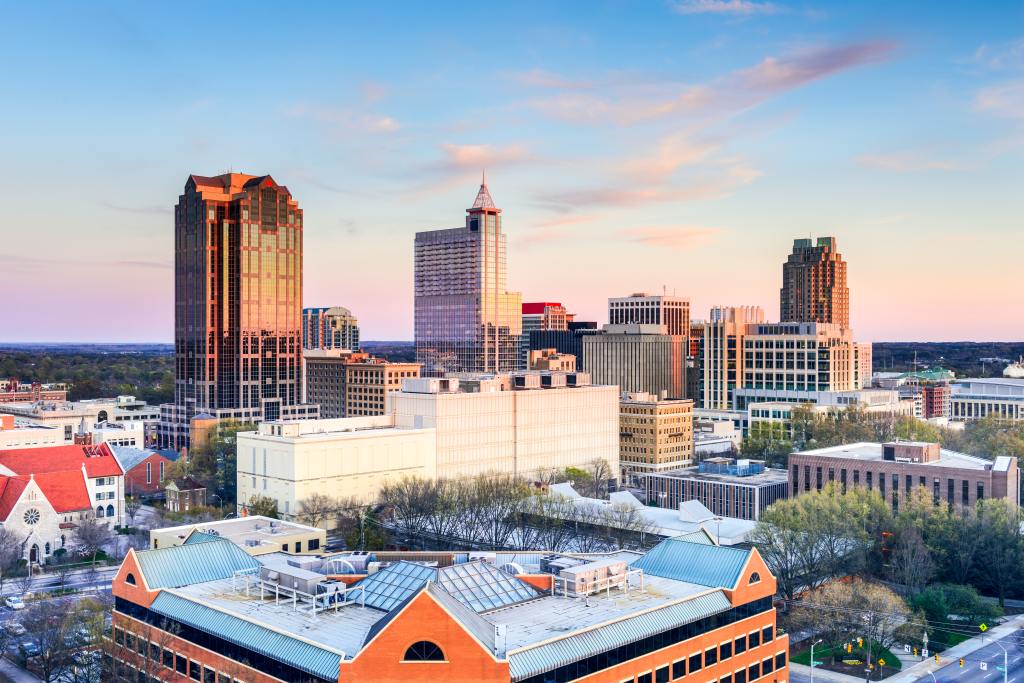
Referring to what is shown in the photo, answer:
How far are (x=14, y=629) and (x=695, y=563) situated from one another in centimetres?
5435

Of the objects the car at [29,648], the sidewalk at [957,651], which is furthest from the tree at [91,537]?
the sidewalk at [957,651]

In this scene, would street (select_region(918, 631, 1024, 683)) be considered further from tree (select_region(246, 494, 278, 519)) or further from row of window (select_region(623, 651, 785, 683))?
tree (select_region(246, 494, 278, 519))

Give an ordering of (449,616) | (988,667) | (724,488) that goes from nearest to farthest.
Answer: (449,616) → (988,667) → (724,488)

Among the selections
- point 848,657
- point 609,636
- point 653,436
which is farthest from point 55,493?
point 653,436

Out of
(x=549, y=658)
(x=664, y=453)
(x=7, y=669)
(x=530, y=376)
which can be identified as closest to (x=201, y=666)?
(x=549, y=658)

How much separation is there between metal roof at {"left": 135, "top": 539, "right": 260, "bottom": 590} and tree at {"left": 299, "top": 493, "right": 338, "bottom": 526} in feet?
184

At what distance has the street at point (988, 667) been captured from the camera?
7556 cm

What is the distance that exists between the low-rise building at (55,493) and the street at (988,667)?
304 ft

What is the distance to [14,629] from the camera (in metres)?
81.3

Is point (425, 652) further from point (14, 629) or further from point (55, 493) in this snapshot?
point (55, 493)

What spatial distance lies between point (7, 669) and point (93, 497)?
173 feet

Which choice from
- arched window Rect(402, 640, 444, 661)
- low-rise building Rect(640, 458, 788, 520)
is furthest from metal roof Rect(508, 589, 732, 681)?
low-rise building Rect(640, 458, 788, 520)

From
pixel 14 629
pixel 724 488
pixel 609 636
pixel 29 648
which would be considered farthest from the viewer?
pixel 724 488

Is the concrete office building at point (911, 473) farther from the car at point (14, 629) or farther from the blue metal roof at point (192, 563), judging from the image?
the car at point (14, 629)
